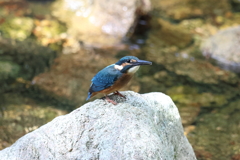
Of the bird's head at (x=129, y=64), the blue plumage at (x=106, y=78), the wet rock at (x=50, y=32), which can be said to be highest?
the bird's head at (x=129, y=64)

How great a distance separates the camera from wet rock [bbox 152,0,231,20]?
11.0m

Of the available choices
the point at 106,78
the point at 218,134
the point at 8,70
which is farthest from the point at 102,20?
the point at 106,78

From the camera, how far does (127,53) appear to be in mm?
8570

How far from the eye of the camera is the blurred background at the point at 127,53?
6.02 m

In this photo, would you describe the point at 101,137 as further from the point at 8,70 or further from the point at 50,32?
the point at 50,32

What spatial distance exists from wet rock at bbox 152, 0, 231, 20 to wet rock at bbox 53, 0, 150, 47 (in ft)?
4.31

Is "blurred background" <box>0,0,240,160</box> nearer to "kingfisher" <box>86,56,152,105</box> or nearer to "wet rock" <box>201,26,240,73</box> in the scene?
"wet rock" <box>201,26,240,73</box>

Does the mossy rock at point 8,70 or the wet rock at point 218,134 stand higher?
the mossy rock at point 8,70

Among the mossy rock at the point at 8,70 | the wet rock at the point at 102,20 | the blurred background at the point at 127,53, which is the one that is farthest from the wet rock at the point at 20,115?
the wet rock at the point at 102,20

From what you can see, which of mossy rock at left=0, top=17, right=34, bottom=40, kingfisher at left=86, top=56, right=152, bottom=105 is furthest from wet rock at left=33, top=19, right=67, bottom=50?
kingfisher at left=86, top=56, right=152, bottom=105

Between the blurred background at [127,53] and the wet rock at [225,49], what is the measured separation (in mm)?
25

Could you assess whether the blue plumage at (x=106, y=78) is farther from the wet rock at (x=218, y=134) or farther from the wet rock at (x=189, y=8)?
the wet rock at (x=189, y=8)

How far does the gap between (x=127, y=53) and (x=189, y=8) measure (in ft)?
13.9

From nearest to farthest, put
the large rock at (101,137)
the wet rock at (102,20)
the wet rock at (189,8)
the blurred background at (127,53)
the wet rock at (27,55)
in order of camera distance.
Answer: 1. the large rock at (101,137)
2. the blurred background at (127,53)
3. the wet rock at (27,55)
4. the wet rock at (102,20)
5. the wet rock at (189,8)
